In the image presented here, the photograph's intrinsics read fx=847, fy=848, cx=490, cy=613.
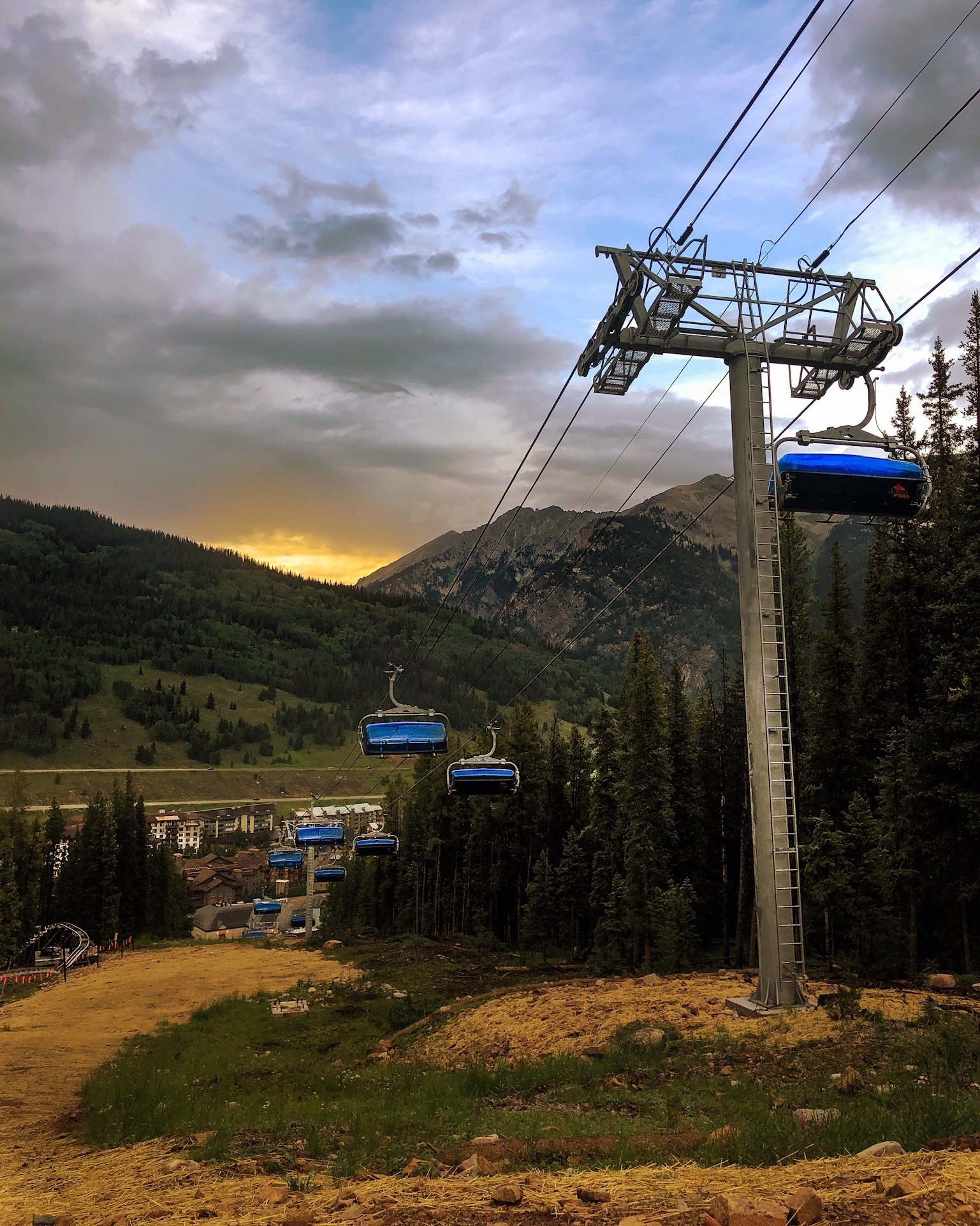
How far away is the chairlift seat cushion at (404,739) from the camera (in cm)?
2409

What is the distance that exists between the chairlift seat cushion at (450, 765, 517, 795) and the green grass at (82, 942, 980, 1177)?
853 cm

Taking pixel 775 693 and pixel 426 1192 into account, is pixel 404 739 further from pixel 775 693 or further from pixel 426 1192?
pixel 426 1192

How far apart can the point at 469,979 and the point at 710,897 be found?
23.1 meters

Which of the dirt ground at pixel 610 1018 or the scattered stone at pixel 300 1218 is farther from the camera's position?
the dirt ground at pixel 610 1018

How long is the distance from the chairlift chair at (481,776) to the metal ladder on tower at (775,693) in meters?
11.0

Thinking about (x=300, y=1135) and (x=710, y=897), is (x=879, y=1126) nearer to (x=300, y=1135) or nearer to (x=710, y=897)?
(x=300, y=1135)

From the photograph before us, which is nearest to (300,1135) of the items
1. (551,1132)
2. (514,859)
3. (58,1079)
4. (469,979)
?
(551,1132)

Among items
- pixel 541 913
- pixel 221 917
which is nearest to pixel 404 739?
pixel 541 913

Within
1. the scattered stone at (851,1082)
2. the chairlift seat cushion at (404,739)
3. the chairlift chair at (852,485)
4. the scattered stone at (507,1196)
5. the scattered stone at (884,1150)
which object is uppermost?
the chairlift chair at (852,485)

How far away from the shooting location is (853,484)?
Result: 14.2 metres

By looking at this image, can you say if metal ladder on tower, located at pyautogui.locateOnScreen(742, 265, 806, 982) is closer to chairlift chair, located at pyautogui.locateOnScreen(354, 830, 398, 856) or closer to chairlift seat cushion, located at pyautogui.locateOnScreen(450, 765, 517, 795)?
chairlift seat cushion, located at pyautogui.locateOnScreen(450, 765, 517, 795)

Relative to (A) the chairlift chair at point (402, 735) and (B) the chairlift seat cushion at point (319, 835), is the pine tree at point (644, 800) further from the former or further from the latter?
(A) the chairlift chair at point (402, 735)

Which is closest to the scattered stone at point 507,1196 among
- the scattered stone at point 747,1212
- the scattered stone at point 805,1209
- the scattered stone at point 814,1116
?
the scattered stone at point 747,1212

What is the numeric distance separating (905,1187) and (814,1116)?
338cm
